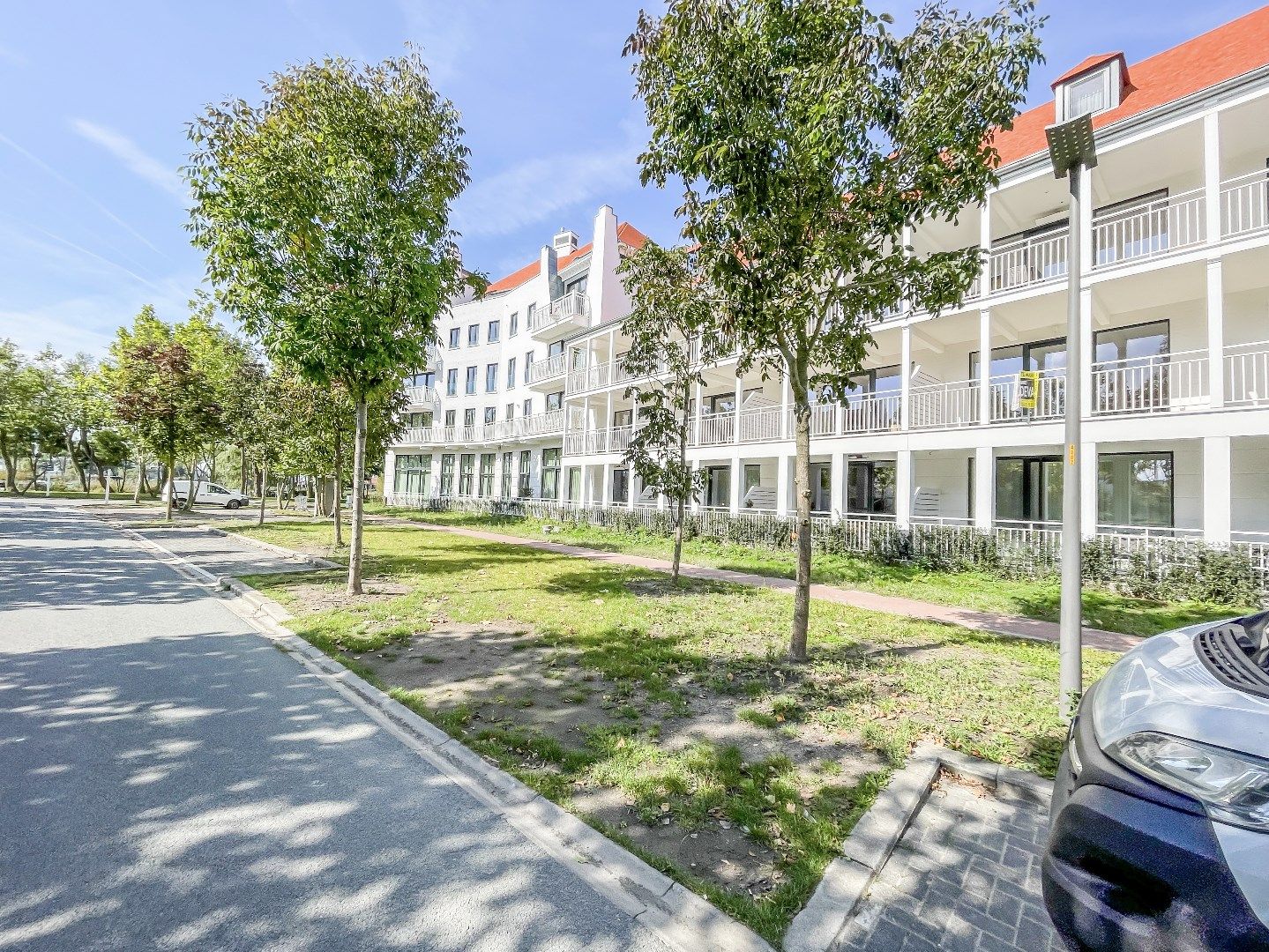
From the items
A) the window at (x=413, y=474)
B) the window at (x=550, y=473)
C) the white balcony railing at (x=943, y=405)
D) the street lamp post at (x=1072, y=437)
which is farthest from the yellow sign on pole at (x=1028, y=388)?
the window at (x=413, y=474)

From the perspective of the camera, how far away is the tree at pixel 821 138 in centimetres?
489

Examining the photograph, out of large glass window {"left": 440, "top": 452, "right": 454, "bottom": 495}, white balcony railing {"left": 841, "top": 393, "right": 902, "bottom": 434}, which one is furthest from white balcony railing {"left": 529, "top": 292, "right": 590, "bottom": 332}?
white balcony railing {"left": 841, "top": 393, "right": 902, "bottom": 434}

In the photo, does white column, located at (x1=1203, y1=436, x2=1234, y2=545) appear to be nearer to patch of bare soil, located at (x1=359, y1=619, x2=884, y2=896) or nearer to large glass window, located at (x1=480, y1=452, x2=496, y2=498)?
patch of bare soil, located at (x1=359, y1=619, x2=884, y2=896)

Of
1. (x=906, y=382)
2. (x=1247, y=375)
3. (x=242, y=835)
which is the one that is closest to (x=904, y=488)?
(x=906, y=382)

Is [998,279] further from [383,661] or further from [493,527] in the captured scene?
[493,527]

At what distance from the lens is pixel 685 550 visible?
1588 centimetres

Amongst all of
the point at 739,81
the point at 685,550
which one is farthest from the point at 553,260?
the point at 739,81

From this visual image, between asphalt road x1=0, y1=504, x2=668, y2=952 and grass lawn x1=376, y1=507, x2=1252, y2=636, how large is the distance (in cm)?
902

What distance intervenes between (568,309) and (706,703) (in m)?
26.7

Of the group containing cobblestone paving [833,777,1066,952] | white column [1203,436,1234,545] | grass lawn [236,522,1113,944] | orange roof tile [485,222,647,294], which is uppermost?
orange roof tile [485,222,647,294]

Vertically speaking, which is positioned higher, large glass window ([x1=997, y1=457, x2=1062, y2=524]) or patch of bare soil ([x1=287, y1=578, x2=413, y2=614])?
large glass window ([x1=997, y1=457, x2=1062, y2=524])

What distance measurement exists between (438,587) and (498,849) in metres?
7.73

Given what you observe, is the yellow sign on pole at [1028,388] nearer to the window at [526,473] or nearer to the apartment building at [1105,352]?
the apartment building at [1105,352]

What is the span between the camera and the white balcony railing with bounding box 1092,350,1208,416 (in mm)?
11305
